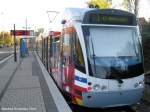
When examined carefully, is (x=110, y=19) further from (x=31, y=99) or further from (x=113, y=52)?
(x=31, y=99)

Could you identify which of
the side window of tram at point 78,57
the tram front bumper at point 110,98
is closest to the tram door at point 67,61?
the side window of tram at point 78,57

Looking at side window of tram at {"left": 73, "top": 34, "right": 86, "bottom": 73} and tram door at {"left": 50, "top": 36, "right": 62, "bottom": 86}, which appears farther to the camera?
tram door at {"left": 50, "top": 36, "right": 62, "bottom": 86}

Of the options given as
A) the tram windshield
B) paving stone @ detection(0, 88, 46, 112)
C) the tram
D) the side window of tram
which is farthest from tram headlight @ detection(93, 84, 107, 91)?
paving stone @ detection(0, 88, 46, 112)

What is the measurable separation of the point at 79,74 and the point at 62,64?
2336 mm

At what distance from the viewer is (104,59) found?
36.9ft

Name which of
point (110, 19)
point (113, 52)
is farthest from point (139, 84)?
point (110, 19)

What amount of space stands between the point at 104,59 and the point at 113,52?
1.12 feet

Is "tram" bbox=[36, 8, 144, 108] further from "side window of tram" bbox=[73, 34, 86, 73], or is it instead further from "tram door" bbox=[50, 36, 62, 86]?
"tram door" bbox=[50, 36, 62, 86]

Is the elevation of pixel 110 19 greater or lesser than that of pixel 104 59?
greater

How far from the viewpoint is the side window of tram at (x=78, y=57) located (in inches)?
439

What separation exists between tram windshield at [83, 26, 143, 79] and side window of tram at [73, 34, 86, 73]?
0.63 ft

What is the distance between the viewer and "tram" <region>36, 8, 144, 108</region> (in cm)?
1102

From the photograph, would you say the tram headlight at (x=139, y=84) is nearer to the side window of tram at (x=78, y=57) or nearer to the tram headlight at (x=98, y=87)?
the tram headlight at (x=98, y=87)

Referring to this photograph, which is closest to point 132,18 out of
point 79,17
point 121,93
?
point 79,17
